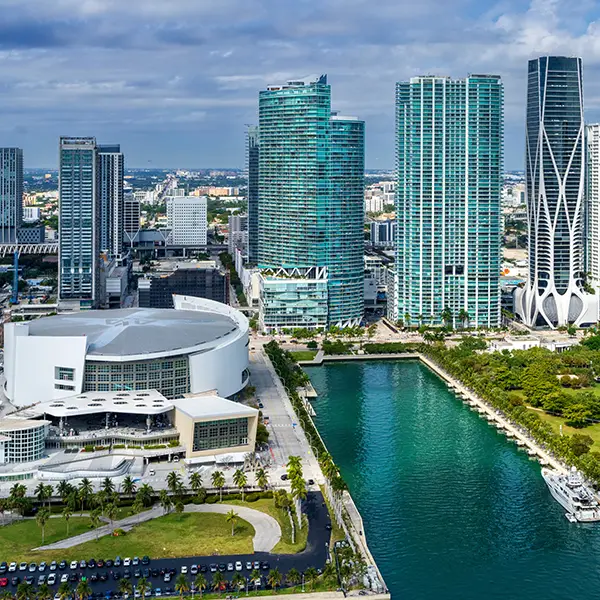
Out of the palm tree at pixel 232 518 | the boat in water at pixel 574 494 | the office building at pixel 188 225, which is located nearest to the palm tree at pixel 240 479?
the palm tree at pixel 232 518

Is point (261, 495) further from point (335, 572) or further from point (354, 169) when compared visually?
point (354, 169)

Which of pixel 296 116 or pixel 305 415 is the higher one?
pixel 296 116

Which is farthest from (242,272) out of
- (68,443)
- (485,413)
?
(68,443)

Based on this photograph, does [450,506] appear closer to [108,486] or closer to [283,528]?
[283,528]

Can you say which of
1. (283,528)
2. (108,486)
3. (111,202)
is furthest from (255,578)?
(111,202)

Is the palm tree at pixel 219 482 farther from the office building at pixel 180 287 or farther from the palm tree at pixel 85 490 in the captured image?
the office building at pixel 180 287

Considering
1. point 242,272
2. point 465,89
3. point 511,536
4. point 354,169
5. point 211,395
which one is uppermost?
point 465,89
